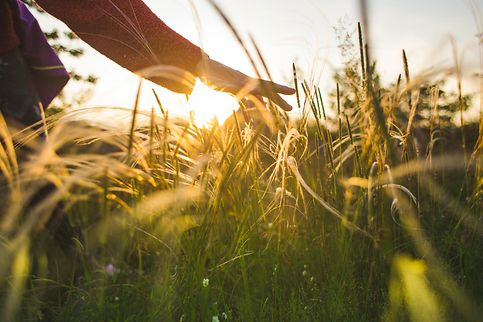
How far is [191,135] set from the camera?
122 cm

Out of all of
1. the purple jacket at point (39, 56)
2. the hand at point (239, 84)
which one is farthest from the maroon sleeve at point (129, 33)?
the hand at point (239, 84)

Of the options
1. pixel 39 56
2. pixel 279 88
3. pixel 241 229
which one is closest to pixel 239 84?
pixel 279 88

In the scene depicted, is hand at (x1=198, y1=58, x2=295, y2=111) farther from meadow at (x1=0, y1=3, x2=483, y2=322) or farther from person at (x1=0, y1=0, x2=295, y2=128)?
person at (x1=0, y1=0, x2=295, y2=128)

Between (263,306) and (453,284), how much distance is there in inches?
19.7

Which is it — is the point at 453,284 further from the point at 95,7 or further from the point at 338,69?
the point at 95,7

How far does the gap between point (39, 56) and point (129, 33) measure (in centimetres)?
47

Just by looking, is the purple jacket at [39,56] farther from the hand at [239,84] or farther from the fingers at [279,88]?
the fingers at [279,88]

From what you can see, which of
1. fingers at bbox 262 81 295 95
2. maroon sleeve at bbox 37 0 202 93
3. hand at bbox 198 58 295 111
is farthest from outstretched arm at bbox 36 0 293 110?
fingers at bbox 262 81 295 95

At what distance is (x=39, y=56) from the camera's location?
179 centimetres

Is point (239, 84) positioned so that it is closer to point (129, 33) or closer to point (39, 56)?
point (129, 33)

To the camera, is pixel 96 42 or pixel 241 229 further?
pixel 96 42

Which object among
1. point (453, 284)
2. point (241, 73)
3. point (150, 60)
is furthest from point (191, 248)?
point (150, 60)

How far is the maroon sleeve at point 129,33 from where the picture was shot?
1577 millimetres

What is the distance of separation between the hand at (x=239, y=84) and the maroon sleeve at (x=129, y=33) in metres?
0.26
